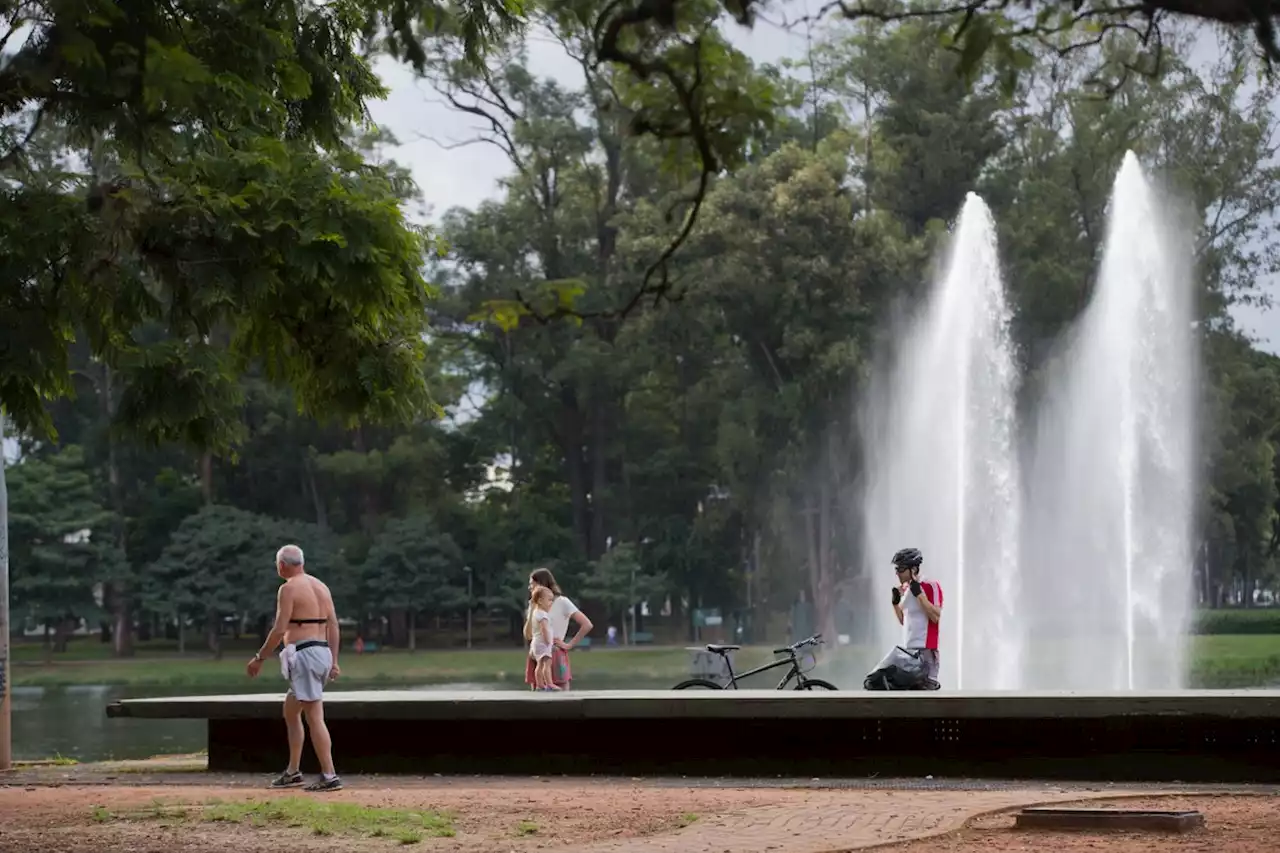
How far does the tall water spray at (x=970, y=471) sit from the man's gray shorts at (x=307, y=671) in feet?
69.5

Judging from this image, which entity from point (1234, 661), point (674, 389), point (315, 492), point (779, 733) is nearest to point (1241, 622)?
point (1234, 661)

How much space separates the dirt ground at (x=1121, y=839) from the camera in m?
9.37

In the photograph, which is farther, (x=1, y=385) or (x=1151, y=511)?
(x=1151, y=511)

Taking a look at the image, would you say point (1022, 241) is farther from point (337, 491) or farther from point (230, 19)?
point (230, 19)

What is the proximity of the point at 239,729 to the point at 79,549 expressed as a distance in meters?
50.8

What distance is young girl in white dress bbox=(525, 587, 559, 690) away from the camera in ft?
59.2

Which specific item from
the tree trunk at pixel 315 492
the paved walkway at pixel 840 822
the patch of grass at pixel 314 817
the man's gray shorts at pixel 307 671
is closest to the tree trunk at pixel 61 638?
the tree trunk at pixel 315 492

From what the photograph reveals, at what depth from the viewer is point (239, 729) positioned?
1583 cm

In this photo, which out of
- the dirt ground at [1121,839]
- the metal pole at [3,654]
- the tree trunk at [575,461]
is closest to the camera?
the dirt ground at [1121,839]

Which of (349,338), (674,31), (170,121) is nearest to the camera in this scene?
(674,31)

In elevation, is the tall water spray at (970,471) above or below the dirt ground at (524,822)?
above

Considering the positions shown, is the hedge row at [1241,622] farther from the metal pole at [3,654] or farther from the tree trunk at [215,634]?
the metal pole at [3,654]

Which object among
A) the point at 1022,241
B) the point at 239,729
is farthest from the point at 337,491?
the point at 239,729

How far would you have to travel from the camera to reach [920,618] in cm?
1512
